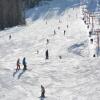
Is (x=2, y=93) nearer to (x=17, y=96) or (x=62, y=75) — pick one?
(x=17, y=96)

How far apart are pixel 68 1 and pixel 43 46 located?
5581cm

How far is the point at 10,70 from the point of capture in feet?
113

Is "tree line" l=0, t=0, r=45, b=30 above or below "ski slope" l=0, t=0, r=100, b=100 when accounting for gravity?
above

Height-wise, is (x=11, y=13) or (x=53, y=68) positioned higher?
(x=11, y=13)

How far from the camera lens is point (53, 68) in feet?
119

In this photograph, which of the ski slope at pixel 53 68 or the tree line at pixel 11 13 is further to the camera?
the tree line at pixel 11 13

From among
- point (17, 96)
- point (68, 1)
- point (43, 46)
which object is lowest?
point (17, 96)

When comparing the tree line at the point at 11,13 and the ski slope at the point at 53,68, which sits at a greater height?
the tree line at the point at 11,13

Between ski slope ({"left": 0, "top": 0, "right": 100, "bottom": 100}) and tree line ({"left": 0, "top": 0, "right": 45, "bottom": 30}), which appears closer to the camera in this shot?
ski slope ({"left": 0, "top": 0, "right": 100, "bottom": 100})

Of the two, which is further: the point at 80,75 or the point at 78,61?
the point at 78,61

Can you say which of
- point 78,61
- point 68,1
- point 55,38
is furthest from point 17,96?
point 68,1

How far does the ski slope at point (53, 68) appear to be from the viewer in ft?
94.3

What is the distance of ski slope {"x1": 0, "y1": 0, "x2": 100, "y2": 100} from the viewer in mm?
28750

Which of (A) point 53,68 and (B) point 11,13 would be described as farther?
(B) point 11,13
